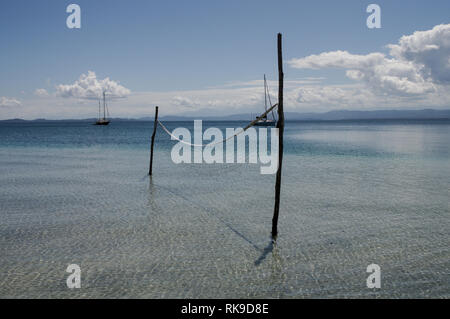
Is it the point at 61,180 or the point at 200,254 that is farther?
the point at 61,180

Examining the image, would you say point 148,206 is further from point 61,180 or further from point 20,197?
point 61,180

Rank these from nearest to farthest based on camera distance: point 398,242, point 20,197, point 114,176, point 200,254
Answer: point 200,254
point 398,242
point 20,197
point 114,176

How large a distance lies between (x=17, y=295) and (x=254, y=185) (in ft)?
42.5

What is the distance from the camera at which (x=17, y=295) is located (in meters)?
7.08

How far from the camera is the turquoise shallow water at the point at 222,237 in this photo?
24.9 ft

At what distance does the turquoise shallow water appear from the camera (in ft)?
24.9

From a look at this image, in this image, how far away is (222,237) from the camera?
34.8 feet

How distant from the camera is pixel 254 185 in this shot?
61.2ft

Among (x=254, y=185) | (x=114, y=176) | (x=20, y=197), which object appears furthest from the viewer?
(x=114, y=176)
